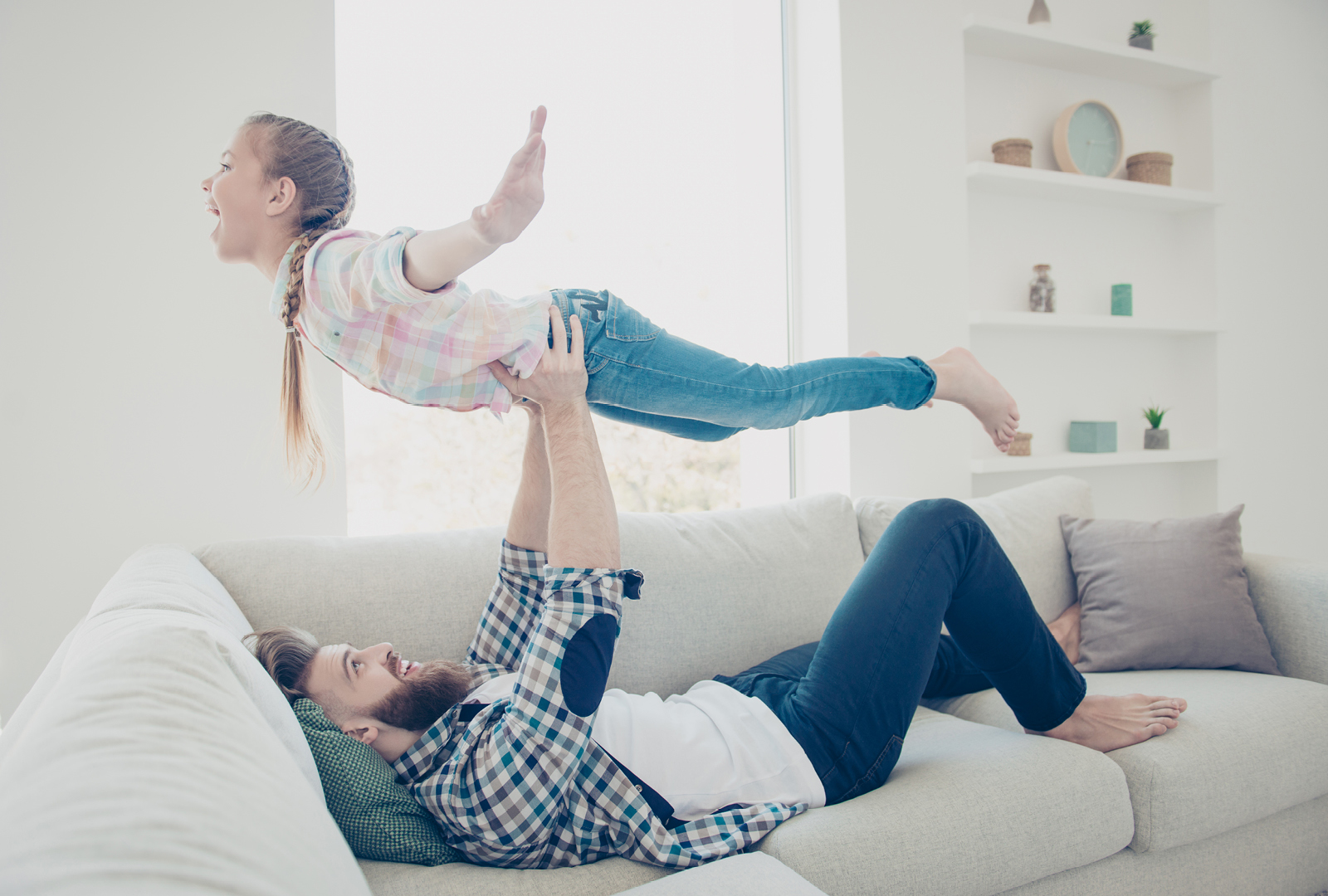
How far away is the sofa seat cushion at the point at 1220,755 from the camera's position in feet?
4.73

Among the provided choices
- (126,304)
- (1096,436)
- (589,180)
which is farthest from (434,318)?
(1096,436)

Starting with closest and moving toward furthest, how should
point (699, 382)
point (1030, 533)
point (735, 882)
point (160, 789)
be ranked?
1. point (160, 789)
2. point (735, 882)
3. point (699, 382)
4. point (1030, 533)

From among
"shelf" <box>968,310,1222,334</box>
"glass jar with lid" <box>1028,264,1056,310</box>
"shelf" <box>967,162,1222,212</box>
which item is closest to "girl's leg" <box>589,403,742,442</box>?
"shelf" <box>968,310,1222,334</box>

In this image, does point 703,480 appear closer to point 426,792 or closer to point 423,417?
point 423,417

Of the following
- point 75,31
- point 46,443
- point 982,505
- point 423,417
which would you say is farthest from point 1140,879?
point 75,31

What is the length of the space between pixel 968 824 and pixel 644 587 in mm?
768

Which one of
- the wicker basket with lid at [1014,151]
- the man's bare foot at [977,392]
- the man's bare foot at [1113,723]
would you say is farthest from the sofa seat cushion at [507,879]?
the wicker basket with lid at [1014,151]

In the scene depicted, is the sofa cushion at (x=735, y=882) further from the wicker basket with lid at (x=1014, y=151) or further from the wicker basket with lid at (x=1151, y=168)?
the wicker basket with lid at (x=1151, y=168)

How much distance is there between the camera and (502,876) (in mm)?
1122

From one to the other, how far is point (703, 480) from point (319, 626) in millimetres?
1578

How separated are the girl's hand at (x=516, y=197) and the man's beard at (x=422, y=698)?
27.6 inches

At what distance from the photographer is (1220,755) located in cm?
151

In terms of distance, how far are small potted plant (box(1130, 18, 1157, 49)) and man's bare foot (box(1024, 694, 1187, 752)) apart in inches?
110

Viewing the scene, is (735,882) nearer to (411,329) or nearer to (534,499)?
(534,499)
